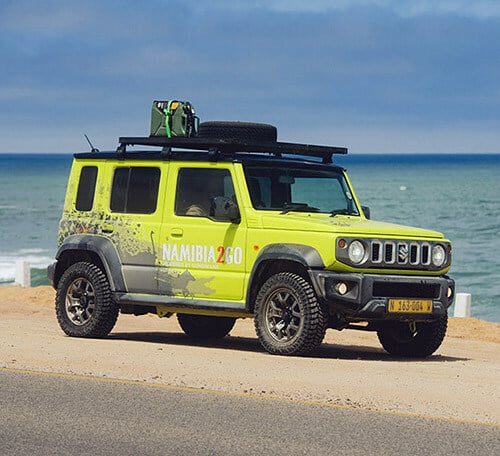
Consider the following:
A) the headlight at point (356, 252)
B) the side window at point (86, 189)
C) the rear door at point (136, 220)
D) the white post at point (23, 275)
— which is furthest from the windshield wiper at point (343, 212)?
the white post at point (23, 275)

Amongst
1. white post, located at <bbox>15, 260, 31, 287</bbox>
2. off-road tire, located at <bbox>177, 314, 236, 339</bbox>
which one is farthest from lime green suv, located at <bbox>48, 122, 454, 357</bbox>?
white post, located at <bbox>15, 260, 31, 287</bbox>

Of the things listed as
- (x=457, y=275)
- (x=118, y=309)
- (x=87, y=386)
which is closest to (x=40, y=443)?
(x=87, y=386)

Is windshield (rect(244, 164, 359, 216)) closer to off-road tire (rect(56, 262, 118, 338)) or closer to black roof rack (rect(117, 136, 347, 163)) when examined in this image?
black roof rack (rect(117, 136, 347, 163))

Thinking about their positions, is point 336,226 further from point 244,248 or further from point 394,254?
point 244,248

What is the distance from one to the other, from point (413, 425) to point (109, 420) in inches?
84.9

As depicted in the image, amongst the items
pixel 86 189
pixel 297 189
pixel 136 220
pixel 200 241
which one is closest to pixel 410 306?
pixel 297 189

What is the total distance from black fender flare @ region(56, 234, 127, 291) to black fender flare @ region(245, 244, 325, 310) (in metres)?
1.81

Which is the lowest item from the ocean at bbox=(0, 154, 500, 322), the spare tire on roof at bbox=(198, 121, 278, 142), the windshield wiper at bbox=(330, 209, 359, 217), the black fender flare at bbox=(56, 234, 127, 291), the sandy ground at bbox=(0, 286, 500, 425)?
the sandy ground at bbox=(0, 286, 500, 425)

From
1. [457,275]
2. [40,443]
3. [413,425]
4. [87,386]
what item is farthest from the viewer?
[457,275]

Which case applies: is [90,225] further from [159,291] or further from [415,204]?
[415,204]

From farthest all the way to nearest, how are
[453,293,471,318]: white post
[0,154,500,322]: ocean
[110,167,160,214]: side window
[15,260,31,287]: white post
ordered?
[0,154,500,322]: ocean
[15,260,31,287]: white post
[453,293,471,318]: white post
[110,167,160,214]: side window

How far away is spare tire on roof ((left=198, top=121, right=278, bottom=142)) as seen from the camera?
48.9ft

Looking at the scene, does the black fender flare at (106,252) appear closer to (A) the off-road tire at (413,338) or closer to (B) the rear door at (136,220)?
(B) the rear door at (136,220)

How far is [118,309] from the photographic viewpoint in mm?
15344
